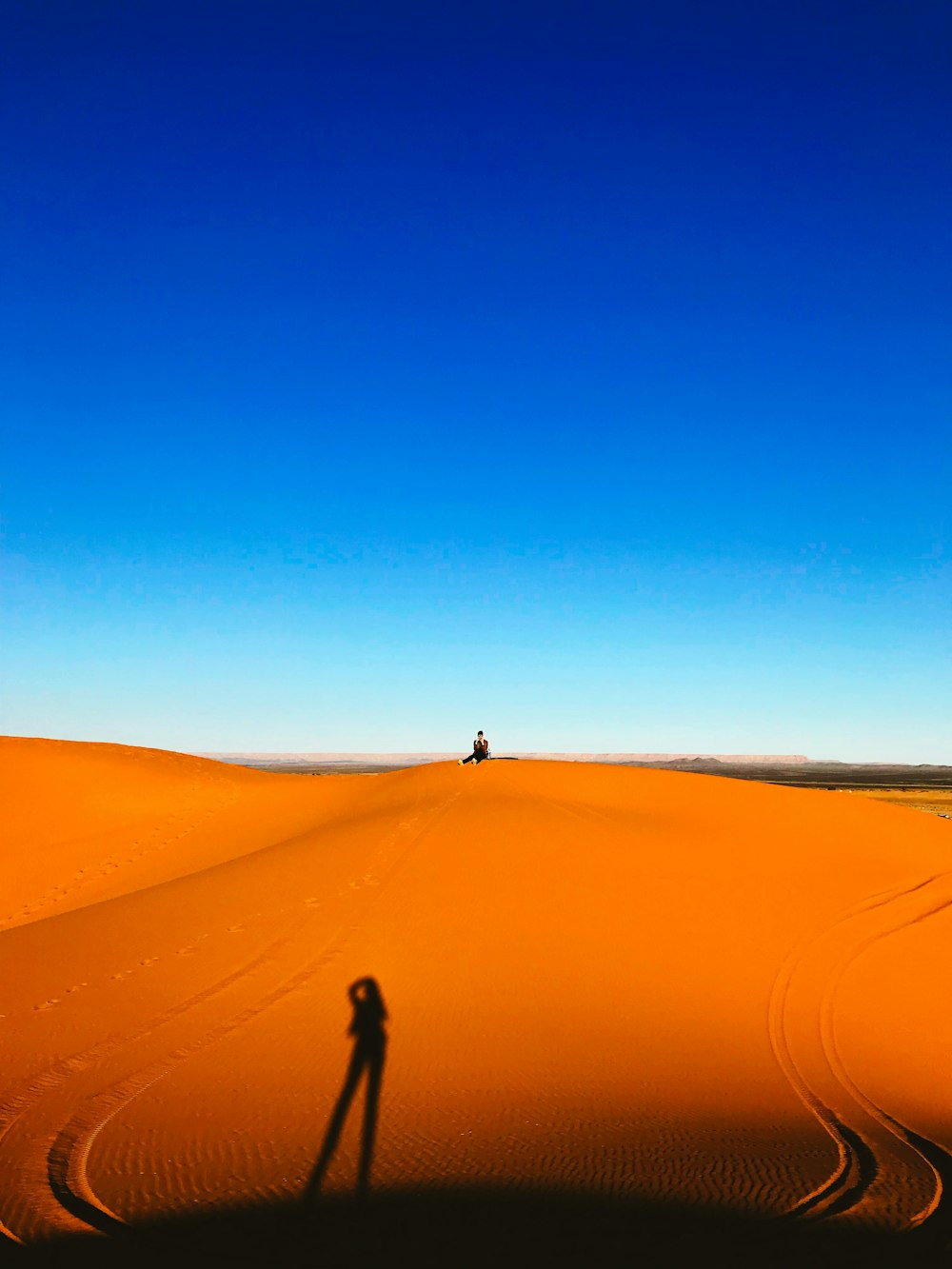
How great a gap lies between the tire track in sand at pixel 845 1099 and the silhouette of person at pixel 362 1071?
2661 mm

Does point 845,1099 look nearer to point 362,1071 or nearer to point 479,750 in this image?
point 362,1071

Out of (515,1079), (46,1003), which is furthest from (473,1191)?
(46,1003)

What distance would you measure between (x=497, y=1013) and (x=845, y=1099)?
324 cm

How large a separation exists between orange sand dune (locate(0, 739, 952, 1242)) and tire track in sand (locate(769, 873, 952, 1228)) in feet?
0.10

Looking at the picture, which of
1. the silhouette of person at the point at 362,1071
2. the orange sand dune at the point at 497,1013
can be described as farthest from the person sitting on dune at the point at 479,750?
the silhouette of person at the point at 362,1071

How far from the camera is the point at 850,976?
9.66 metres

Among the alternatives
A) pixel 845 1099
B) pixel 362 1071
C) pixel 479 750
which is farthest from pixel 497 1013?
pixel 479 750

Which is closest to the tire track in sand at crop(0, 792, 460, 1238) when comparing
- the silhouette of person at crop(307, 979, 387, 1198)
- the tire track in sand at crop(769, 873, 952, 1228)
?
the silhouette of person at crop(307, 979, 387, 1198)

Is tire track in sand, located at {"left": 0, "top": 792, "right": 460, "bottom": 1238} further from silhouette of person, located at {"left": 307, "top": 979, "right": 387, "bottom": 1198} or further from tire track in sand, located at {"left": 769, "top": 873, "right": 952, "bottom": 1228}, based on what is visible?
tire track in sand, located at {"left": 769, "top": 873, "right": 952, "bottom": 1228}

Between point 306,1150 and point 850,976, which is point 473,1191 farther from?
point 850,976

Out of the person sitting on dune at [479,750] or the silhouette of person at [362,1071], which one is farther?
the person sitting on dune at [479,750]

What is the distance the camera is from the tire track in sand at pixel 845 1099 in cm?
447

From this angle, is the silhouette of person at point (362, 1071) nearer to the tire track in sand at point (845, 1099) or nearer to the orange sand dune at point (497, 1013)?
the orange sand dune at point (497, 1013)

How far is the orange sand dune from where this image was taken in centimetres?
495
